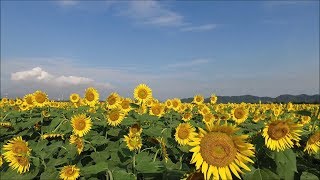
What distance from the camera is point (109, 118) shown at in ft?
25.5

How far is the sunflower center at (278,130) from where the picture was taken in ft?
12.8

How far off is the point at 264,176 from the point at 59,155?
3.54 metres

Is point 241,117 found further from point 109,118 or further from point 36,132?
point 36,132

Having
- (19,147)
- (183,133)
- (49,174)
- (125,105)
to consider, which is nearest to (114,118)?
(125,105)

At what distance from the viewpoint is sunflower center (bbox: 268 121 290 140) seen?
12.8ft

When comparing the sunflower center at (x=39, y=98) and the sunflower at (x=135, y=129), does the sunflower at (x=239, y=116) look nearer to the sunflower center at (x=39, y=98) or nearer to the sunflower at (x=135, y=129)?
the sunflower at (x=135, y=129)

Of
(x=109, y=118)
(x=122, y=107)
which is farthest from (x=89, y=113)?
(x=109, y=118)

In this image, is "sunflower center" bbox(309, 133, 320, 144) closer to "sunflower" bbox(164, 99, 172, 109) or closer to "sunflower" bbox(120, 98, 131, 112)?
"sunflower" bbox(120, 98, 131, 112)

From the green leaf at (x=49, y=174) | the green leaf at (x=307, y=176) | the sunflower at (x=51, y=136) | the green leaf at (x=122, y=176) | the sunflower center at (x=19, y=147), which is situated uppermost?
the green leaf at (x=307, y=176)

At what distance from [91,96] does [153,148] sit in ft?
14.2

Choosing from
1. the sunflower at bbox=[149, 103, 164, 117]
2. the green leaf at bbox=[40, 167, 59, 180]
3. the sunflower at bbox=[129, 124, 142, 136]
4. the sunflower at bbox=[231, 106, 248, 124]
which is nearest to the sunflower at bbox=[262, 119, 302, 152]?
the green leaf at bbox=[40, 167, 59, 180]

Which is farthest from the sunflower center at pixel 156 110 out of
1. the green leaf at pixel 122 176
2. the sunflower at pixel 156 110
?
the green leaf at pixel 122 176

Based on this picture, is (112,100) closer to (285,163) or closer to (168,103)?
(168,103)

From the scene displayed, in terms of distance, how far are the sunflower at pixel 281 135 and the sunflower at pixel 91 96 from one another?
21.4ft
